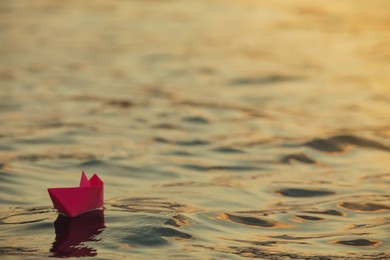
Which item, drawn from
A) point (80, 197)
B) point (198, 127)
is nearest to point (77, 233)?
point (80, 197)

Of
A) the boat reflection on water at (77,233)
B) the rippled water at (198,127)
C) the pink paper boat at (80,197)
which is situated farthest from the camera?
the rippled water at (198,127)

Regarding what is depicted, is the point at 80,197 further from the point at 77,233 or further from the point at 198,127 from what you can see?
the point at 198,127

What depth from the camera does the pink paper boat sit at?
14.6ft

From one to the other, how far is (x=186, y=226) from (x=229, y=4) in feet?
28.2

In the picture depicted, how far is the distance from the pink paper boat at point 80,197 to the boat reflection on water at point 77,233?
0.14 feet

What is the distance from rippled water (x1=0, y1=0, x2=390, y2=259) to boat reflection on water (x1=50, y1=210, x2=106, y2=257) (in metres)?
0.01

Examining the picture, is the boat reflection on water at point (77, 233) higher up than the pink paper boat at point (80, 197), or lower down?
lower down

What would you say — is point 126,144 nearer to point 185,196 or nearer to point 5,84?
point 185,196

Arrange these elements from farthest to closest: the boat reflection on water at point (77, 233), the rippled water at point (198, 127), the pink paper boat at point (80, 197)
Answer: the rippled water at point (198, 127), the pink paper boat at point (80, 197), the boat reflection on water at point (77, 233)

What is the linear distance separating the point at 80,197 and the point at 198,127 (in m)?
2.73

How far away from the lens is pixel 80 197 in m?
4.57

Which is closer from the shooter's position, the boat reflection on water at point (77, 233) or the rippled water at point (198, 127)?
the boat reflection on water at point (77, 233)

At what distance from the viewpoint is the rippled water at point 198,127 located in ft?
15.0

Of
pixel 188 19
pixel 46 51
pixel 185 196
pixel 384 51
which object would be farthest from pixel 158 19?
pixel 185 196
